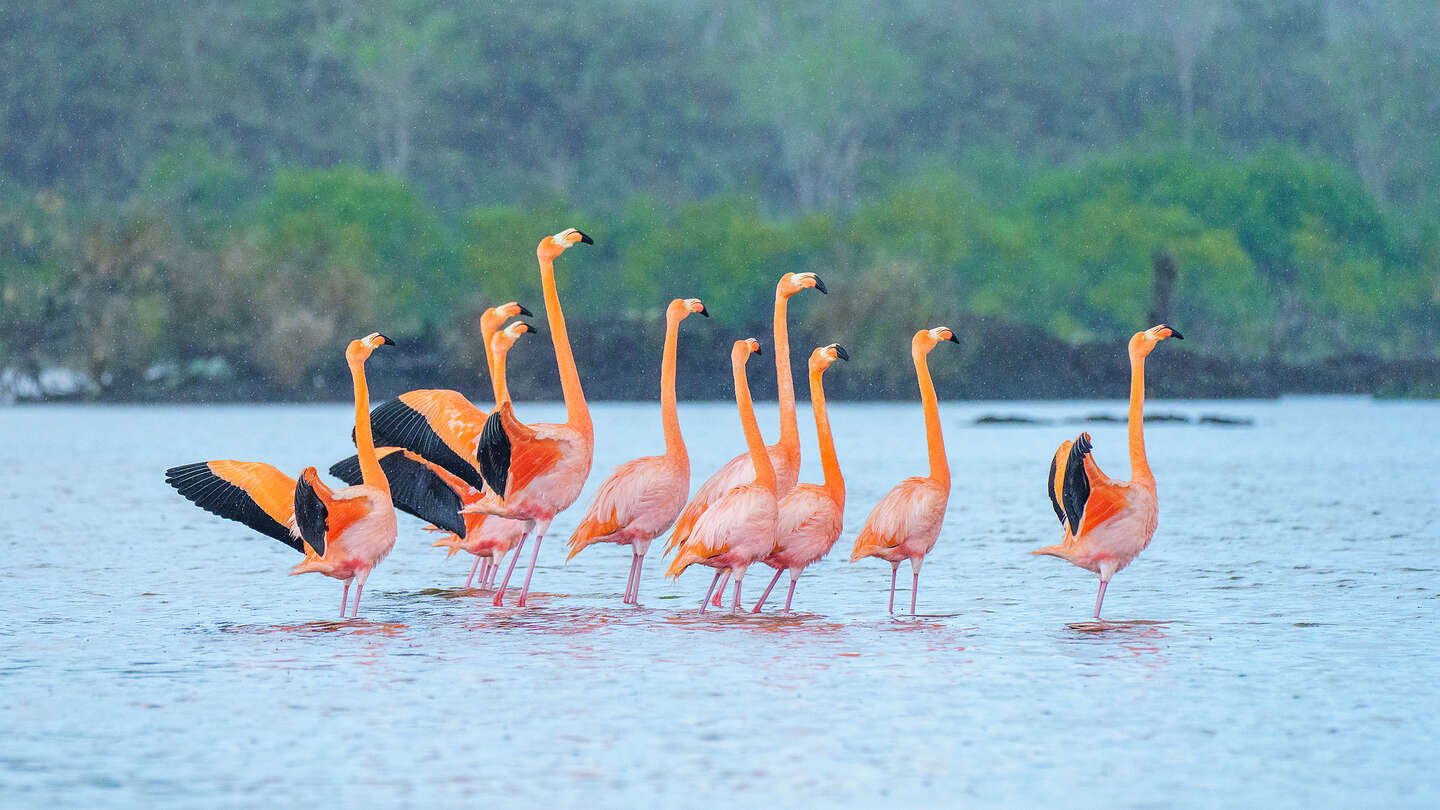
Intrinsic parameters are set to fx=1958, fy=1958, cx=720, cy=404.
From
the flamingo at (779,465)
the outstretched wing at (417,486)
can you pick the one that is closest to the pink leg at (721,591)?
the flamingo at (779,465)

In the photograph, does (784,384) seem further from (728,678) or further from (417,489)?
(728,678)

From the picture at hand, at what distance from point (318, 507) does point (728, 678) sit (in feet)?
8.33

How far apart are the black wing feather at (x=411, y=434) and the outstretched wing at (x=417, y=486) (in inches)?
12.0

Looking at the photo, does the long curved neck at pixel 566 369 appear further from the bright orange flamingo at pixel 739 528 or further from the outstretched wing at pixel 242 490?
the outstretched wing at pixel 242 490

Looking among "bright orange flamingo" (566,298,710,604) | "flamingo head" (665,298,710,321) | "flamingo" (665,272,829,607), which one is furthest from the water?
"flamingo head" (665,298,710,321)

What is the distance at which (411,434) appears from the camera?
11.5 meters

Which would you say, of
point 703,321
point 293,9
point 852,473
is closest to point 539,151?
point 293,9

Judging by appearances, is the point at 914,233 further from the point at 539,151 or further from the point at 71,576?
the point at 71,576

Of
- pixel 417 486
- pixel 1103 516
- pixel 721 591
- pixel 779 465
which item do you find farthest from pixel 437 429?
pixel 1103 516

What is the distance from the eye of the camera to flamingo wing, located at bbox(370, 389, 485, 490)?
11.3 meters

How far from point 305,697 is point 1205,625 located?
4.97 metres

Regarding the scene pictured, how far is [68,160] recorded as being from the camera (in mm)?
76750

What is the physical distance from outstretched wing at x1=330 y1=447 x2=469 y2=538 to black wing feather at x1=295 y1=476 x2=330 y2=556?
1654 mm

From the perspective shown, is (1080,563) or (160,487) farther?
(160,487)
